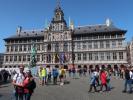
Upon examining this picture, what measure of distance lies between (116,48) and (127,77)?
49.8 meters

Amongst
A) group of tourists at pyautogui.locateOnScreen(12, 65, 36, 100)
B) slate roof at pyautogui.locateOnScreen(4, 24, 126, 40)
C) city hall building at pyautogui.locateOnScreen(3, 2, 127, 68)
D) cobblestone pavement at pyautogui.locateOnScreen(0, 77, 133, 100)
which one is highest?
slate roof at pyautogui.locateOnScreen(4, 24, 126, 40)

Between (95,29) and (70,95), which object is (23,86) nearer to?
(70,95)

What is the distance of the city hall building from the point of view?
2586 inches

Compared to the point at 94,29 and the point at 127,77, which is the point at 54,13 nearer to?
the point at 94,29

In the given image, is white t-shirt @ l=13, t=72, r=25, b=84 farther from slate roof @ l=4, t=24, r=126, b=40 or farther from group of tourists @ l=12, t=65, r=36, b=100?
slate roof @ l=4, t=24, r=126, b=40

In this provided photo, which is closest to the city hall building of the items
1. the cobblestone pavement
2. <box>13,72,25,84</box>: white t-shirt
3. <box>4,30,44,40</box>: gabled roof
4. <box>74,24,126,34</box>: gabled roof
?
<box>74,24,126,34</box>: gabled roof

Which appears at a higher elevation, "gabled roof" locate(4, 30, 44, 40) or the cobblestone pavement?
"gabled roof" locate(4, 30, 44, 40)

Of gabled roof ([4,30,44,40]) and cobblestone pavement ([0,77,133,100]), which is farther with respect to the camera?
gabled roof ([4,30,44,40])

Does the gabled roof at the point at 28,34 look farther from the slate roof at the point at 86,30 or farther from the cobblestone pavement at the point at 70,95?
the cobblestone pavement at the point at 70,95

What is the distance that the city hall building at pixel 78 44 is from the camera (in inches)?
2586

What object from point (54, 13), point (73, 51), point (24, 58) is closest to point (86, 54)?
point (73, 51)

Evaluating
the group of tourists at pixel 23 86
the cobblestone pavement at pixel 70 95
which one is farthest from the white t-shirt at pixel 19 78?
the cobblestone pavement at pixel 70 95

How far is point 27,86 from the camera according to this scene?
10.1 m

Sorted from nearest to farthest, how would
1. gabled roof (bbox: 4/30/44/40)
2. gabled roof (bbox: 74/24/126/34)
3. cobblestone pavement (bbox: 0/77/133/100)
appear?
1. cobblestone pavement (bbox: 0/77/133/100)
2. gabled roof (bbox: 74/24/126/34)
3. gabled roof (bbox: 4/30/44/40)
